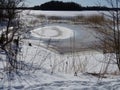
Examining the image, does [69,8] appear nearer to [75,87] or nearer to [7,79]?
[75,87]

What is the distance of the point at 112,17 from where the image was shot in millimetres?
7027

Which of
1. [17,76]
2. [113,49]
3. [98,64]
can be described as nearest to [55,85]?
[17,76]

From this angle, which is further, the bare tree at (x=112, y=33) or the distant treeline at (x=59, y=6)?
the bare tree at (x=112, y=33)

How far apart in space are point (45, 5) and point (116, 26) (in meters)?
3.91

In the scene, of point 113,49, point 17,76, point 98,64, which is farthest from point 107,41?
point 17,76

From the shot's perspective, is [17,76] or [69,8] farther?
[17,76]

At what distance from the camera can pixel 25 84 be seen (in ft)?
11.6

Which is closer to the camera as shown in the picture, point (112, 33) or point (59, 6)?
point (59, 6)

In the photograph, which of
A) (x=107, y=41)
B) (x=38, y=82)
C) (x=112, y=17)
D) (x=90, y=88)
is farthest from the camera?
(x=107, y=41)

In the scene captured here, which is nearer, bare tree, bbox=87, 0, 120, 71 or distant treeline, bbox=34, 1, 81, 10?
distant treeline, bbox=34, 1, 81, 10

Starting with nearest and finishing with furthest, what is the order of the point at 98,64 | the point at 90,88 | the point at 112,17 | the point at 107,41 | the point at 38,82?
the point at 90,88 → the point at 38,82 → the point at 112,17 → the point at 107,41 → the point at 98,64

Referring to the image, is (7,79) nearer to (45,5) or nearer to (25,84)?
(25,84)

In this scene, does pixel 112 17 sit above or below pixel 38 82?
above

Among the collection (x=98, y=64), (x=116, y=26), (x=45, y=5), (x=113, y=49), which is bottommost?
(x=98, y=64)
